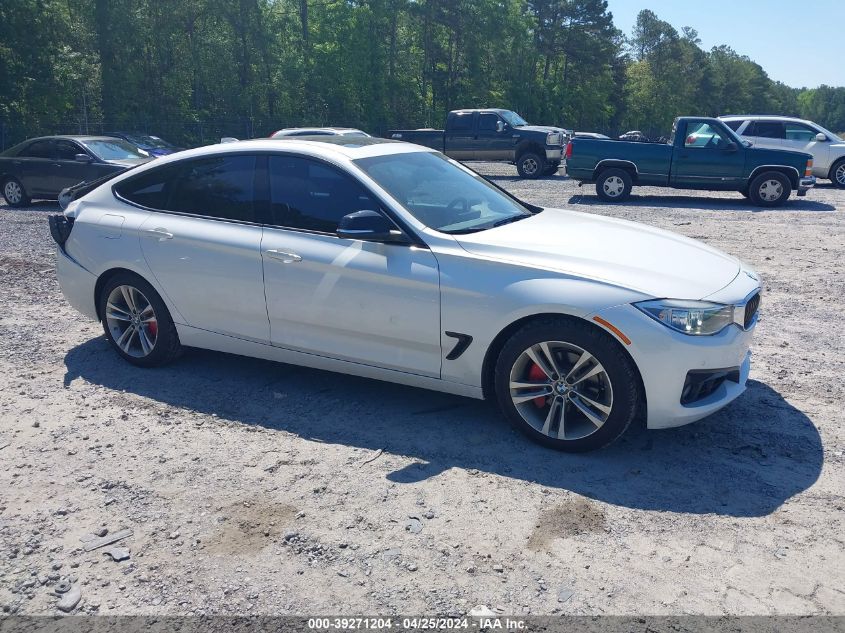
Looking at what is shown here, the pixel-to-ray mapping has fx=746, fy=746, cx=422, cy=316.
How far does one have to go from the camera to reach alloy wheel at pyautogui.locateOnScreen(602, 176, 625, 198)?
17047 millimetres

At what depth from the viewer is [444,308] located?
4375mm

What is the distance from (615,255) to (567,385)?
85cm

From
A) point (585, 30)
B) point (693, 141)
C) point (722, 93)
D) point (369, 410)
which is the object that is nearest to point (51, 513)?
point (369, 410)

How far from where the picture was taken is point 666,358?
394 cm

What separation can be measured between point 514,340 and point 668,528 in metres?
1.29

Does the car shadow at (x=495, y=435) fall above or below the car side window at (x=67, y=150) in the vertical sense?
below

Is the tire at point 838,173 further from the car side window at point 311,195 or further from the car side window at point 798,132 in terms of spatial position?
the car side window at point 311,195

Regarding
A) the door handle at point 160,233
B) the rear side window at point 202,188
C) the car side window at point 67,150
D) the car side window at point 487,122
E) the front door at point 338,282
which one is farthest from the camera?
the car side window at point 487,122

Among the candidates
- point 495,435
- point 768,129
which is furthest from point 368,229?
point 768,129

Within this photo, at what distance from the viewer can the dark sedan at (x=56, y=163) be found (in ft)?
50.5

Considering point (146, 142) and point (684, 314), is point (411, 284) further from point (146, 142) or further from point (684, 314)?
point (146, 142)

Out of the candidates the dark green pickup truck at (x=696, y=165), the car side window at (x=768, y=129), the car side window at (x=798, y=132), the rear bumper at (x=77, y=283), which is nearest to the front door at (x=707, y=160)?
the dark green pickup truck at (x=696, y=165)

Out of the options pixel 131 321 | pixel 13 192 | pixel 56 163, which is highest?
pixel 56 163

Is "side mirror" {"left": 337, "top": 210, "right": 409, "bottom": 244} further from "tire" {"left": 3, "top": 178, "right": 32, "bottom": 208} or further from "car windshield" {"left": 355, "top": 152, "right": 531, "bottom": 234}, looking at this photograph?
"tire" {"left": 3, "top": 178, "right": 32, "bottom": 208}
